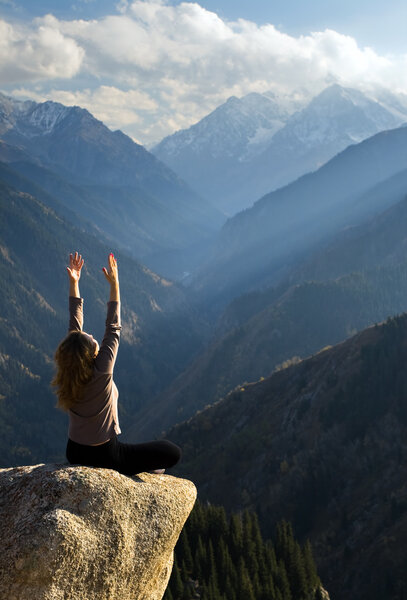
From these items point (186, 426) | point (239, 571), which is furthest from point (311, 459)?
point (239, 571)

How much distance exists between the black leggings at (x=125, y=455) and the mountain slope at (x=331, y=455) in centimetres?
7722

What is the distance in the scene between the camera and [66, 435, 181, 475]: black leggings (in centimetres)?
1188

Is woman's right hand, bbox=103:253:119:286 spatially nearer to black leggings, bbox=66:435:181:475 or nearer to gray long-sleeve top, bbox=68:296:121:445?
gray long-sleeve top, bbox=68:296:121:445

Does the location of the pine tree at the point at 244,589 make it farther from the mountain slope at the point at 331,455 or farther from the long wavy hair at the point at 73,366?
the long wavy hair at the point at 73,366

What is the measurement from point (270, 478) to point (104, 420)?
117 meters

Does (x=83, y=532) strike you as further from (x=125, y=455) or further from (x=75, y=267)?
(x=75, y=267)

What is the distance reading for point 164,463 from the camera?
12.3 m

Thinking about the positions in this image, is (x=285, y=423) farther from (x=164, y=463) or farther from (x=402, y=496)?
(x=164, y=463)

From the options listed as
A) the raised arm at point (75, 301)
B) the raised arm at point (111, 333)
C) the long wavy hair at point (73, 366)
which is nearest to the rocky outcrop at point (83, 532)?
the long wavy hair at point (73, 366)

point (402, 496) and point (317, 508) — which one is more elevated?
point (402, 496)

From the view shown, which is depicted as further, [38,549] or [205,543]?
[205,543]

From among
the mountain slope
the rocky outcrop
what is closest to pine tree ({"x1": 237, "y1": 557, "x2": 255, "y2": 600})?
the mountain slope

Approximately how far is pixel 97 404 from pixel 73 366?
3.97 ft

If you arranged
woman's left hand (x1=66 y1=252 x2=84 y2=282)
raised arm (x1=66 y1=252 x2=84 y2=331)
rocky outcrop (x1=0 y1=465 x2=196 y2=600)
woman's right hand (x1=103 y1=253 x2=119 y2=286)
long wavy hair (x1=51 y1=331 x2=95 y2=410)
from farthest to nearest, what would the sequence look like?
woman's left hand (x1=66 y1=252 x2=84 y2=282) < raised arm (x1=66 y1=252 x2=84 y2=331) < woman's right hand (x1=103 y1=253 x2=119 y2=286) < long wavy hair (x1=51 y1=331 x2=95 y2=410) < rocky outcrop (x1=0 y1=465 x2=196 y2=600)
